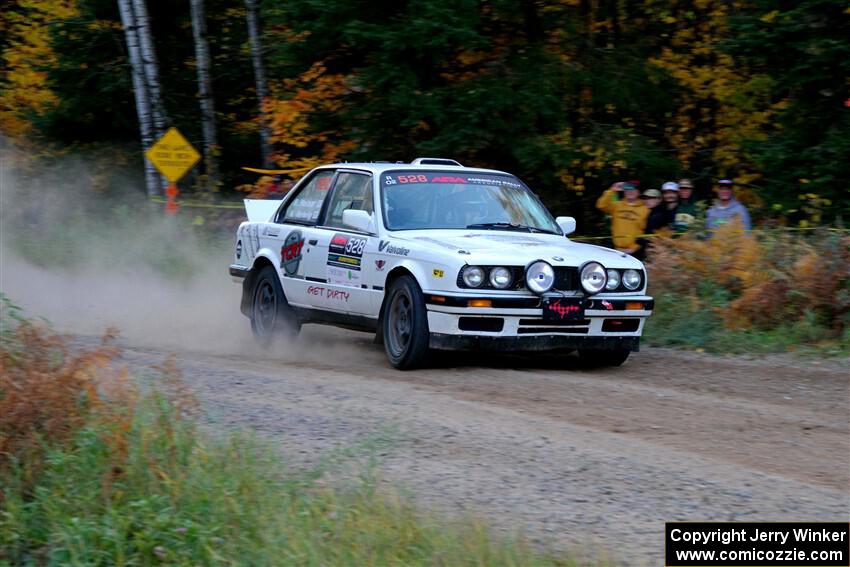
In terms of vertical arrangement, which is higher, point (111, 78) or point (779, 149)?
point (111, 78)

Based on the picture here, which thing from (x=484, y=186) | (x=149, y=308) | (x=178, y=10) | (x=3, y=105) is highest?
(x=178, y=10)

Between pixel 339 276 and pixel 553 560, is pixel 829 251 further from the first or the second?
pixel 553 560

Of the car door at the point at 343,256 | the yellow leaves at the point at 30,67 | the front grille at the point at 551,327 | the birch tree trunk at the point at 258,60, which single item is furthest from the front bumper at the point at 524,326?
the yellow leaves at the point at 30,67

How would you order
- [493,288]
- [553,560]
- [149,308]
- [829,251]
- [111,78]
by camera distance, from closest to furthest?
[553,560] < [493,288] < [829,251] < [149,308] < [111,78]

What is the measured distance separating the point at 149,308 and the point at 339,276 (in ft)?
17.3

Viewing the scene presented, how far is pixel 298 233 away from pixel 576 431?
4.63m

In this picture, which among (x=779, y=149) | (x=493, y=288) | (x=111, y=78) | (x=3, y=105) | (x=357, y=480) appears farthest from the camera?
(x=3, y=105)

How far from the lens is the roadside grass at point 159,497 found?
4598mm

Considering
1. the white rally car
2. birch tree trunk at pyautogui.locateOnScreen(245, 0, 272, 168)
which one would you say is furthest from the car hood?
birch tree trunk at pyautogui.locateOnScreen(245, 0, 272, 168)

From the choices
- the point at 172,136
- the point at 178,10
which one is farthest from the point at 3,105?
the point at 172,136

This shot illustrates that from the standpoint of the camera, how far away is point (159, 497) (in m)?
5.08

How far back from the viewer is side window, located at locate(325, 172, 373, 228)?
991 centimetres

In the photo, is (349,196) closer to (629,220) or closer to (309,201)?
(309,201)

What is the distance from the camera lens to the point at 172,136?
1914 cm
